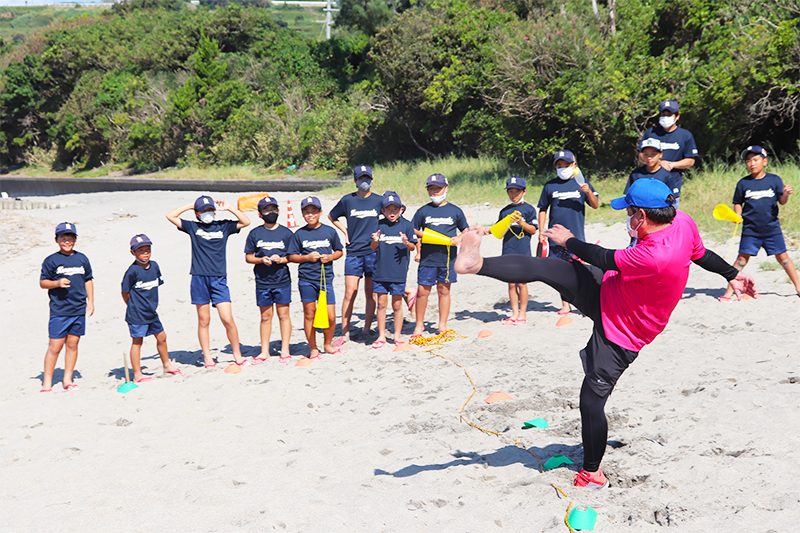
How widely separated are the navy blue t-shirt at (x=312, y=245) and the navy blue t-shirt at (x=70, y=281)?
2379 millimetres

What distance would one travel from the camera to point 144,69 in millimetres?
52312

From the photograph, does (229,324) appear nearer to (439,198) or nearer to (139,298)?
(139,298)

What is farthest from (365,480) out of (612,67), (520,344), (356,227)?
(612,67)

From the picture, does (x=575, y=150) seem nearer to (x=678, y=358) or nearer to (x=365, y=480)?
(x=678, y=358)

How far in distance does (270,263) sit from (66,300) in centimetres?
231

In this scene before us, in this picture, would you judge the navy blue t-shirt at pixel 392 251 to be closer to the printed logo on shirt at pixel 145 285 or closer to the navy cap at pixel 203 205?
the navy cap at pixel 203 205

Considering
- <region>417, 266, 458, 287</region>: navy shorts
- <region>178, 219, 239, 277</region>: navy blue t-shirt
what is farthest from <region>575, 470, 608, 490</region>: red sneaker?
<region>178, 219, 239, 277</region>: navy blue t-shirt

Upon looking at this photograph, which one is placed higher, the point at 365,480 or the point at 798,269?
the point at 798,269

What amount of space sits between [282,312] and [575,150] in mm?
14417

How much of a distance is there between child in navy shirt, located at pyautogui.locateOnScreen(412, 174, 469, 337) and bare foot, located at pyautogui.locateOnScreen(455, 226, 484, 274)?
11.4 feet

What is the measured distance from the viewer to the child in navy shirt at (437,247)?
822 centimetres

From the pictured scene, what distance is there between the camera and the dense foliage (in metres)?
16.6

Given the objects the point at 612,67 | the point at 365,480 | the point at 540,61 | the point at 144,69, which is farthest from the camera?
the point at 144,69

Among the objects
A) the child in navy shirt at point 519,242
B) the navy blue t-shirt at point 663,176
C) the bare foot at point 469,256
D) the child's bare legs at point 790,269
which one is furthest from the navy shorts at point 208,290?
the child's bare legs at point 790,269
